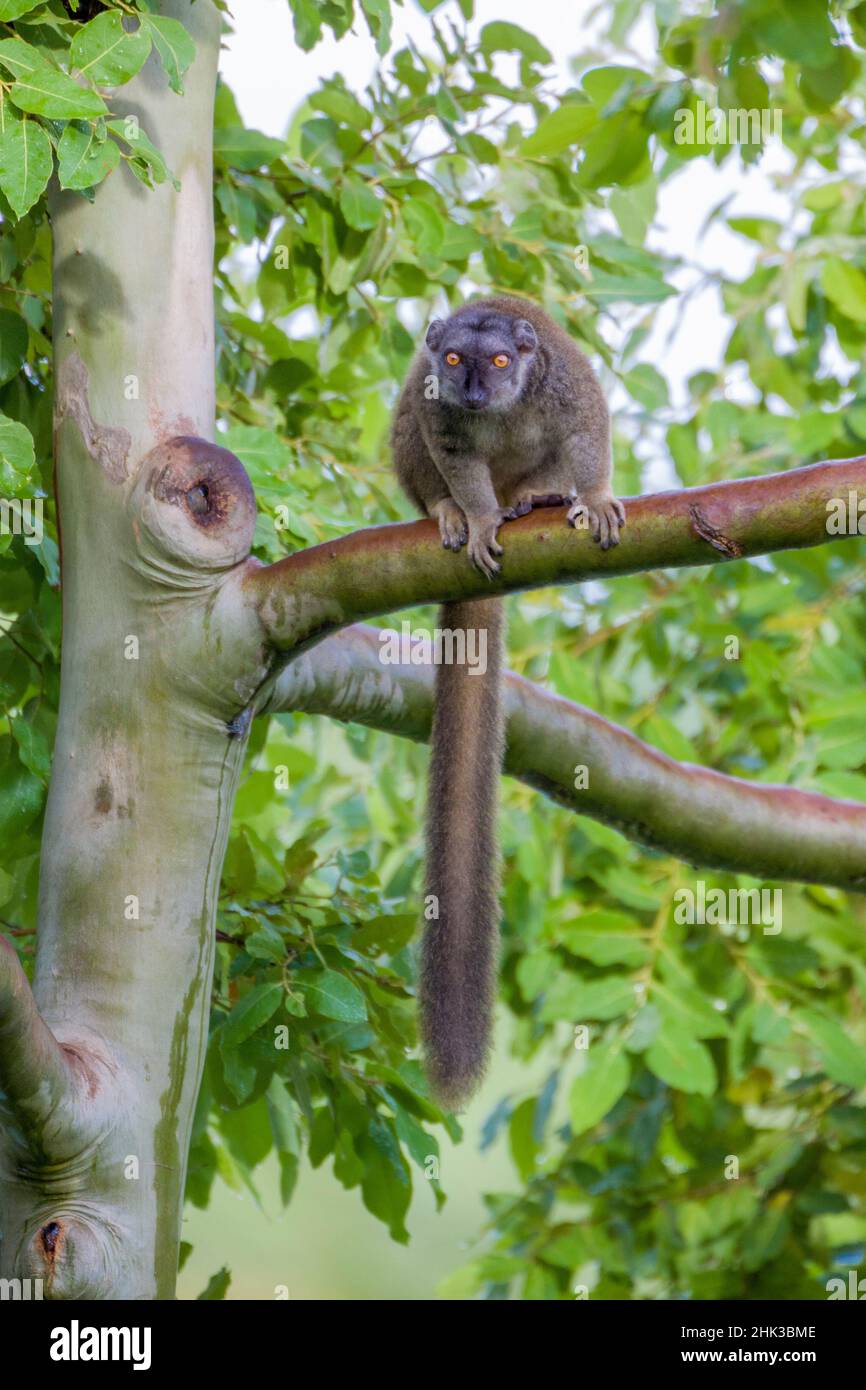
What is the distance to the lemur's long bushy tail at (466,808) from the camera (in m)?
2.97

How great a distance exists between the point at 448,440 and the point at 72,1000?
160cm

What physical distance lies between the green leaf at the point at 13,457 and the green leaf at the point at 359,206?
49.0 inches

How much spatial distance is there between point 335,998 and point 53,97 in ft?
4.79

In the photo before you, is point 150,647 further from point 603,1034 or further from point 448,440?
point 603,1034

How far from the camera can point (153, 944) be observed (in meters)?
2.35

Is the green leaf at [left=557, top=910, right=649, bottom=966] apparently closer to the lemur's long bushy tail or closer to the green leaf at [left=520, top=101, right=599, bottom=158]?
the lemur's long bushy tail

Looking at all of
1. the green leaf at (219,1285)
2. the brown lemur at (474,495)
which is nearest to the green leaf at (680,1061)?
the brown lemur at (474,495)

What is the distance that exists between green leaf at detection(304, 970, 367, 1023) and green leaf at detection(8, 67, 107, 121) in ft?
4.63

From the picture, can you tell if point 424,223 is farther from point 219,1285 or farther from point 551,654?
point 219,1285

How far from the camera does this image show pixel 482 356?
11.1ft

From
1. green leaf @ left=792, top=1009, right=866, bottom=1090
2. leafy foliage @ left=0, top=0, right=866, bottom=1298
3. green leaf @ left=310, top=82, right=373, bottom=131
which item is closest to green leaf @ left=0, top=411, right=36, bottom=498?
leafy foliage @ left=0, top=0, right=866, bottom=1298


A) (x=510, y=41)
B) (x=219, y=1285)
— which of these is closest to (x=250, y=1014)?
(x=219, y=1285)

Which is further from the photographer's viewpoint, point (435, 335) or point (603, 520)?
point (435, 335)

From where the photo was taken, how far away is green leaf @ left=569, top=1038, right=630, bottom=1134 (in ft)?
11.6
